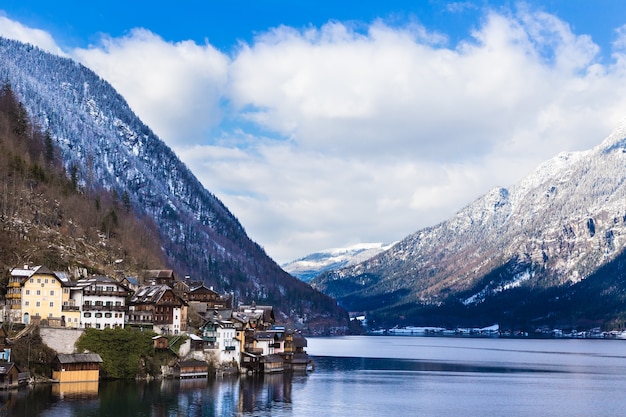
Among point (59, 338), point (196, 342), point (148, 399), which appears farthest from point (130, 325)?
point (148, 399)

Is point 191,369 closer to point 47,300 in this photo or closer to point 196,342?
point 196,342

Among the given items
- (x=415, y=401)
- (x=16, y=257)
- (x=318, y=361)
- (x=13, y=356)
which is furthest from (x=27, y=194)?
(x=415, y=401)

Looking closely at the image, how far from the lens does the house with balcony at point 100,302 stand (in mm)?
114062

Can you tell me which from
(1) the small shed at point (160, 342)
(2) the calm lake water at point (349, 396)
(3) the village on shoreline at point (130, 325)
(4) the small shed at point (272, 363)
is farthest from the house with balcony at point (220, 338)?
(1) the small shed at point (160, 342)

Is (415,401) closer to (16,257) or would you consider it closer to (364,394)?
(364,394)

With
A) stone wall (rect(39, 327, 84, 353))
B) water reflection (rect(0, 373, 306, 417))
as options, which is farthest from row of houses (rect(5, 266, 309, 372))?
water reflection (rect(0, 373, 306, 417))

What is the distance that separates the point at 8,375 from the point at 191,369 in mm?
31084

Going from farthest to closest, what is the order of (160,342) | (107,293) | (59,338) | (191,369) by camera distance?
(191,369) → (107,293) → (160,342) → (59,338)

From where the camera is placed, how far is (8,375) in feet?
301

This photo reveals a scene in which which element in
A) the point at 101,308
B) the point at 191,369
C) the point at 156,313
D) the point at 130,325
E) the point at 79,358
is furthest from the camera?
the point at 156,313

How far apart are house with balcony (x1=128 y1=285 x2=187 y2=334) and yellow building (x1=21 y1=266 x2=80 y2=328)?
32.9 feet

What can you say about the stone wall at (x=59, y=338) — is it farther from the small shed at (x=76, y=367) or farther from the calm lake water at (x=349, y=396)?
the calm lake water at (x=349, y=396)

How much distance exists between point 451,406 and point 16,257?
6740 centimetres

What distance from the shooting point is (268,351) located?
463 ft
